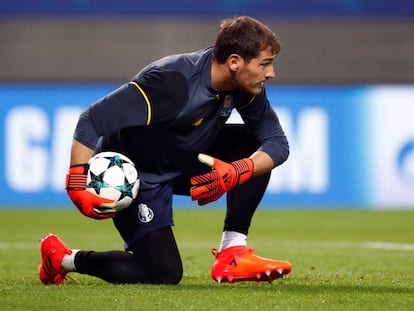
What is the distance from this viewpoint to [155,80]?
17.5 feet

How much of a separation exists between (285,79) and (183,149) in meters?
8.66

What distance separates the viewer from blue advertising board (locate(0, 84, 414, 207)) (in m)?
13.6

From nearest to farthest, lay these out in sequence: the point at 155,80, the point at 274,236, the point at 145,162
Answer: the point at 155,80 < the point at 145,162 < the point at 274,236

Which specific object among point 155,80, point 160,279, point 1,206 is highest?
point 155,80

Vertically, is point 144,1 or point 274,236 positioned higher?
point 144,1

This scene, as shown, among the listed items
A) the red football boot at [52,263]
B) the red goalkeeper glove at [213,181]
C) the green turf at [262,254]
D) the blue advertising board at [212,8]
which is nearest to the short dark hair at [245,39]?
the red goalkeeper glove at [213,181]

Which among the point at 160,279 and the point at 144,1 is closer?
the point at 160,279

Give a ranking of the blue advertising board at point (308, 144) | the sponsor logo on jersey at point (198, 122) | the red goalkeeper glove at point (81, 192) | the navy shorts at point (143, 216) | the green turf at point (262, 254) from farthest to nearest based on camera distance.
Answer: the blue advertising board at point (308, 144) → the navy shorts at point (143, 216) → the sponsor logo on jersey at point (198, 122) → the red goalkeeper glove at point (81, 192) → the green turf at point (262, 254)

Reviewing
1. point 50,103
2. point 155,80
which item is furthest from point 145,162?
point 50,103

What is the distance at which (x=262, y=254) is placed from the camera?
8039mm

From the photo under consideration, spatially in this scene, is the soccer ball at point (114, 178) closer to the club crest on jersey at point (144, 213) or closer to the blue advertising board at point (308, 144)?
the club crest on jersey at point (144, 213)

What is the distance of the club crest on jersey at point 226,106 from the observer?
563cm

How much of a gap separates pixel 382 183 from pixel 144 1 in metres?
3.84

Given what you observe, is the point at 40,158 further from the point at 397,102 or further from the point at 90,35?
the point at 397,102
